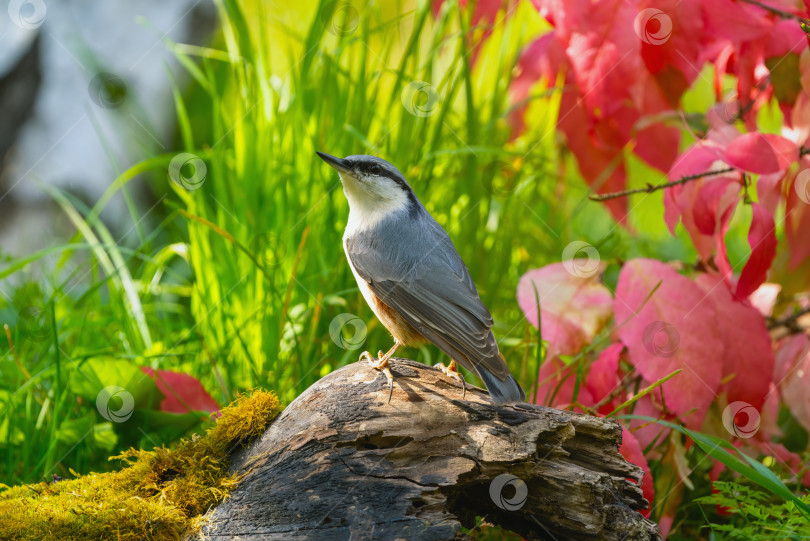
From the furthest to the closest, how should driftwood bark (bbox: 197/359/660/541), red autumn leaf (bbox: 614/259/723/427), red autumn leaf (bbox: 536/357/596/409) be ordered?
red autumn leaf (bbox: 536/357/596/409) < red autumn leaf (bbox: 614/259/723/427) < driftwood bark (bbox: 197/359/660/541)

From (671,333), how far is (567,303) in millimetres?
314

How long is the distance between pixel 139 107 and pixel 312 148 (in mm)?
1866

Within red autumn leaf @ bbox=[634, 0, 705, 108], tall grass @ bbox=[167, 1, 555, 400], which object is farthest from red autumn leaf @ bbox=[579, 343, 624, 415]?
red autumn leaf @ bbox=[634, 0, 705, 108]

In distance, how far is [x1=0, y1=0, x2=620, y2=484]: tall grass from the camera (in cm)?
216

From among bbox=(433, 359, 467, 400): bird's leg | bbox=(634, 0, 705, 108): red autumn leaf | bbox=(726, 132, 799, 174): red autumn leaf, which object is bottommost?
bbox=(433, 359, 467, 400): bird's leg

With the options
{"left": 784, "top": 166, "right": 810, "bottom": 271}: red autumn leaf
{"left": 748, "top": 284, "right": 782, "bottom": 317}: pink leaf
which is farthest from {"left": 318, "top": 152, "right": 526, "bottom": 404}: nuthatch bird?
{"left": 748, "top": 284, "right": 782, "bottom": 317}: pink leaf

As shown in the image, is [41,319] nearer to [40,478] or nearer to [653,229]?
[40,478]

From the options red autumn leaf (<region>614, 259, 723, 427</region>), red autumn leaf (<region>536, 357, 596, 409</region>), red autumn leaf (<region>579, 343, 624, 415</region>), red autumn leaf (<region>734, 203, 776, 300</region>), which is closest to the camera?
red autumn leaf (<region>734, 203, 776, 300</region>)

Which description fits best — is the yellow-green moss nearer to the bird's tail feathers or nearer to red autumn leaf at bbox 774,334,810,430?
the bird's tail feathers

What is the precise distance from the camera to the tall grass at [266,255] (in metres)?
2.16

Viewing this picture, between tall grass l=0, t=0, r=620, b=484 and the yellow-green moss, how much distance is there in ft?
1.18

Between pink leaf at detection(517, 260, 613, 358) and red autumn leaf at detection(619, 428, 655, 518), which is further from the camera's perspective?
pink leaf at detection(517, 260, 613, 358)

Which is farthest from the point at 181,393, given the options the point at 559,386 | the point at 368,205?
the point at 559,386

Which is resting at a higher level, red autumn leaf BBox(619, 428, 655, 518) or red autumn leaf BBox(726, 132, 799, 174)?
red autumn leaf BBox(726, 132, 799, 174)
